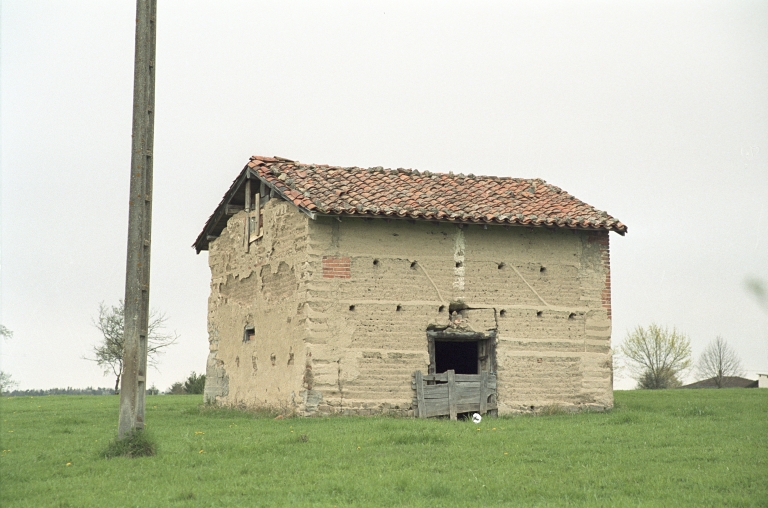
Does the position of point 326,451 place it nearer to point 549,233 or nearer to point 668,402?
point 549,233

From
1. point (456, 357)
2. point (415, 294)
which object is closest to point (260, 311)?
point (415, 294)

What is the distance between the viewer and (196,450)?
44.9ft

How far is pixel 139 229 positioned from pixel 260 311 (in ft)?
25.6

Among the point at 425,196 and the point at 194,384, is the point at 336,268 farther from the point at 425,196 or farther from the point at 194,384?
the point at 194,384

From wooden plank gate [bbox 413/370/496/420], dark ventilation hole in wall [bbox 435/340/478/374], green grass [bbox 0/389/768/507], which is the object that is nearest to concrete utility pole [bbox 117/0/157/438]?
green grass [bbox 0/389/768/507]

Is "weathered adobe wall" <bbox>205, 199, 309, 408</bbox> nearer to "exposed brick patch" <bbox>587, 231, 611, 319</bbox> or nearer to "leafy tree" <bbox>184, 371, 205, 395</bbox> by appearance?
"exposed brick patch" <bbox>587, 231, 611, 319</bbox>

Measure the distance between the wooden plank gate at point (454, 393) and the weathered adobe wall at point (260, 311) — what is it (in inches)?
101

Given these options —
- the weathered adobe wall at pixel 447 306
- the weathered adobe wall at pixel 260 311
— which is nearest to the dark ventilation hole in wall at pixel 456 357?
the weathered adobe wall at pixel 447 306

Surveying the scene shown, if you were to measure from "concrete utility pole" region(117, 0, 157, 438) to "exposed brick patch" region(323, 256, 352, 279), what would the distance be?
5781 mm

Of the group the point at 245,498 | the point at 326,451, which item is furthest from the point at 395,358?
the point at 245,498

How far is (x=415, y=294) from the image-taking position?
63.2ft

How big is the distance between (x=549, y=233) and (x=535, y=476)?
9501mm

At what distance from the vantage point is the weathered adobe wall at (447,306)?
18.7 meters

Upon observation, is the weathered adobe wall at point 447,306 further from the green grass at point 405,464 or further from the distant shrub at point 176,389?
the distant shrub at point 176,389
